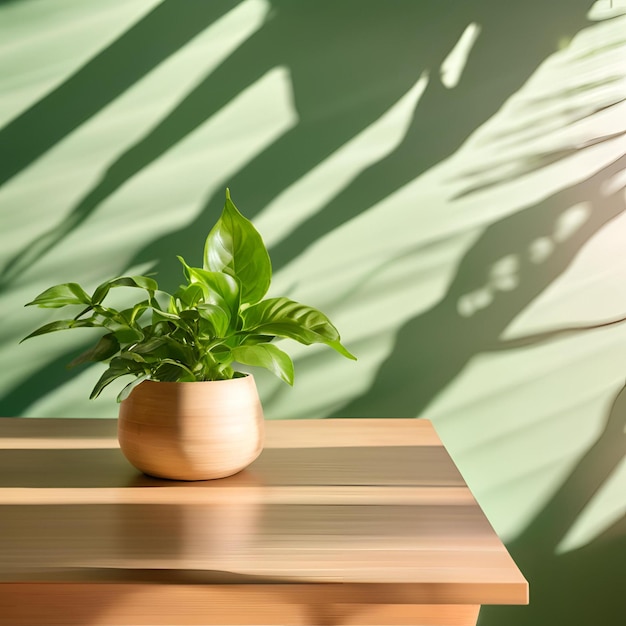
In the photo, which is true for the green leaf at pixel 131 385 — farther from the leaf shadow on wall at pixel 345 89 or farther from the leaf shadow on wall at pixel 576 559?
the leaf shadow on wall at pixel 576 559

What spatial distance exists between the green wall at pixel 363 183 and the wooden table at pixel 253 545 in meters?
0.35

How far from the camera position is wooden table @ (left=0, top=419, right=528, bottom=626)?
0.71 meters

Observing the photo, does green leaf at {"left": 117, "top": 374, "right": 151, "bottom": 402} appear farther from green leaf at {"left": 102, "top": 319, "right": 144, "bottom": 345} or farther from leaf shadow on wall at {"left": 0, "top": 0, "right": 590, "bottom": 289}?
leaf shadow on wall at {"left": 0, "top": 0, "right": 590, "bottom": 289}

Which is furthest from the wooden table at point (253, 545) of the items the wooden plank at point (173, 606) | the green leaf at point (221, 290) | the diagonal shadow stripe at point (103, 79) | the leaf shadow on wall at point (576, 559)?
the diagonal shadow stripe at point (103, 79)

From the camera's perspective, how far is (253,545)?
2.63 ft

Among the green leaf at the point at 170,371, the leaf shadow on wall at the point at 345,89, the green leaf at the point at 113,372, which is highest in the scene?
the leaf shadow on wall at the point at 345,89

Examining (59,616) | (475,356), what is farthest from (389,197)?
(59,616)

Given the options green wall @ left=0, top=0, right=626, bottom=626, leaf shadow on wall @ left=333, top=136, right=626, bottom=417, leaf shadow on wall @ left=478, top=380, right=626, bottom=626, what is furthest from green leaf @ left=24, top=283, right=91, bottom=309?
leaf shadow on wall @ left=478, top=380, right=626, bottom=626

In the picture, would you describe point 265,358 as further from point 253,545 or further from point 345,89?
point 345,89

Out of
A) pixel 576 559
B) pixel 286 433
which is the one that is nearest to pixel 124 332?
pixel 286 433

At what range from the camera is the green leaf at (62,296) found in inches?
39.8

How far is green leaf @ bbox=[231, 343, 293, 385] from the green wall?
37 centimetres

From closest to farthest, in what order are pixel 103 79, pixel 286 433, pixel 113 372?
pixel 113 372
pixel 286 433
pixel 103 79

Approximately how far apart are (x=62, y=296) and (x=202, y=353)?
22 cm
